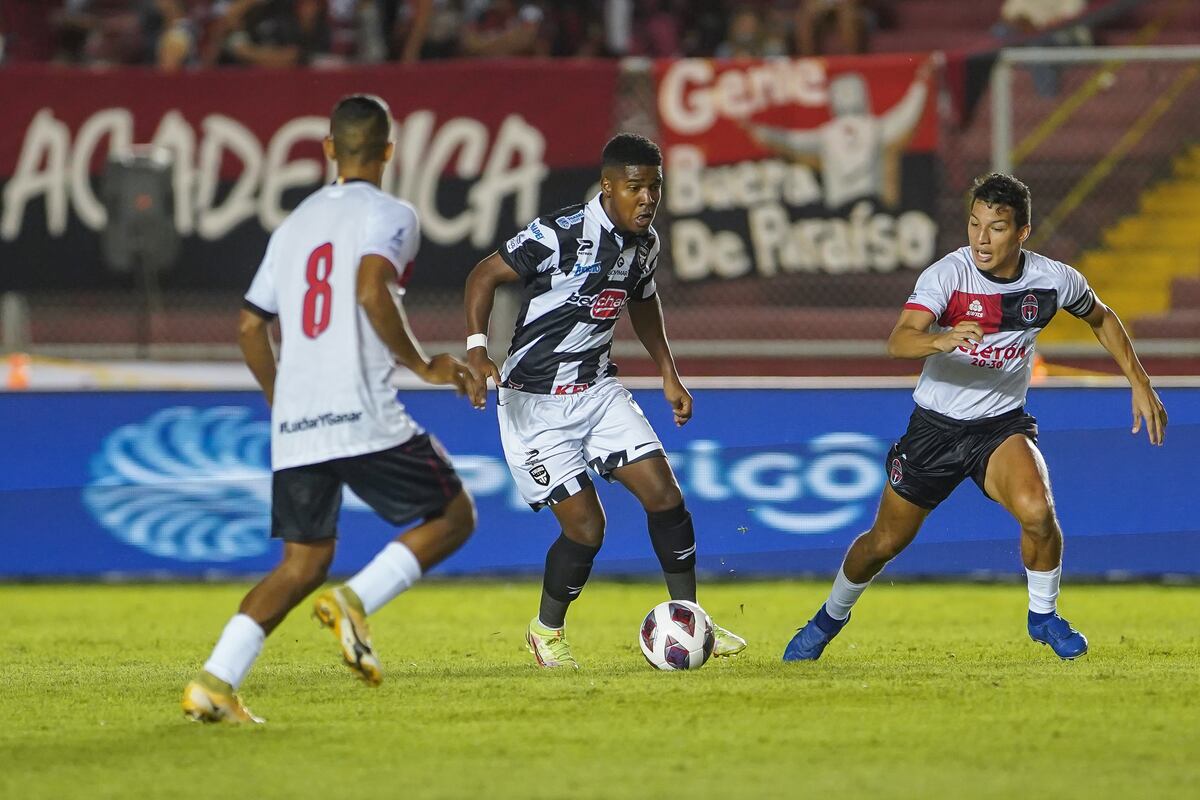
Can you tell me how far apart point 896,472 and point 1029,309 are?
853mm

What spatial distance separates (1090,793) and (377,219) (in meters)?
2.81

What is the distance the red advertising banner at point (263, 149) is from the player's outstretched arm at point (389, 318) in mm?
8350

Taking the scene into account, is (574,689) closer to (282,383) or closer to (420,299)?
(282,383)

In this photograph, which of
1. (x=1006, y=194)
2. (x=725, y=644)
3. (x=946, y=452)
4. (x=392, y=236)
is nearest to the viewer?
(x=392, y=236)

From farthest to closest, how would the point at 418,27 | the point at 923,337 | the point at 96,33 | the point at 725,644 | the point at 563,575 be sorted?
the point at 96,33 < the point at 418,27 < the point at 725,644 < the point at 563,575 < the point at 923,337

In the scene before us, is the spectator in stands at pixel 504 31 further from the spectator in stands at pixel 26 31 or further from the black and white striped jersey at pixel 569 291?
the black and white striped jersey at pixel 569 291

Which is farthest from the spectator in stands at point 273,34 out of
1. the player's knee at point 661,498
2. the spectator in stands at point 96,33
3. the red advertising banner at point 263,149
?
the player's knee at point 661,498

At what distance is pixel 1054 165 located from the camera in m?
14.7

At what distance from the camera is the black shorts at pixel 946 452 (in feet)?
24.2

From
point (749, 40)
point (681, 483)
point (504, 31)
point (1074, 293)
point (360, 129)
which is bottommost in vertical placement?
point (681, 483)

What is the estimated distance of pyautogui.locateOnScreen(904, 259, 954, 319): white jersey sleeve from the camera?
7.23 m

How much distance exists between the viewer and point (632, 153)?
7.30m

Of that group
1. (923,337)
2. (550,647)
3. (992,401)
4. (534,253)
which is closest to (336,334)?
(534,253)

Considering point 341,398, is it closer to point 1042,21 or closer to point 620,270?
point 620,270
